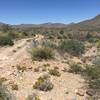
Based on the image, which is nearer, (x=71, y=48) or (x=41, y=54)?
(x=41, y=54)

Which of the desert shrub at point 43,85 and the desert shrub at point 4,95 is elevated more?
the desert shrub at point 4,95

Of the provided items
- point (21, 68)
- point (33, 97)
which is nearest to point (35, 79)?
point (21, 68)

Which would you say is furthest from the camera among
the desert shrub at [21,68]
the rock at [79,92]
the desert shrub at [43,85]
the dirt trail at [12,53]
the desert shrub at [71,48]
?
the desert shrub at [71,48]

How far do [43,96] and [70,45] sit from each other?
1115 centimetres

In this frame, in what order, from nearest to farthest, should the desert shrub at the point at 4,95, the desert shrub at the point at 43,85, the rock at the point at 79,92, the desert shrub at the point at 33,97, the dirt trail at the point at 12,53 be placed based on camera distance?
the desert shrub at the point at 4,95 → the desert shrub at the point at 33,97 → the rock at the point at 79,92 → the desert shrub at the point at 43,85 → the dirt trail at the point at 12,53

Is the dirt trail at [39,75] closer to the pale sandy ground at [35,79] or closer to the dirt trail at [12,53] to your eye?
the pale sandy ground at [35,79]

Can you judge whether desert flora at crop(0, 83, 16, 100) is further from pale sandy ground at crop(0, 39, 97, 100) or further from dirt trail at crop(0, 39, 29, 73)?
dirt trail at crop(0, 39, 29, 73)

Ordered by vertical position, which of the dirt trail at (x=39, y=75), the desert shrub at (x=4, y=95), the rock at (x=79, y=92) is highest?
the desert shrub at (x=4, y=95)

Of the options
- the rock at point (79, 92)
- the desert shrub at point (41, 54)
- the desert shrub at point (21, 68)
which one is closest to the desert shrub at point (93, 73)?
the rock at point (79, 92)

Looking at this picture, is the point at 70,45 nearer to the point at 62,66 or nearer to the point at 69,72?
the point at 62,66

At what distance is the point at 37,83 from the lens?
10.4 meters

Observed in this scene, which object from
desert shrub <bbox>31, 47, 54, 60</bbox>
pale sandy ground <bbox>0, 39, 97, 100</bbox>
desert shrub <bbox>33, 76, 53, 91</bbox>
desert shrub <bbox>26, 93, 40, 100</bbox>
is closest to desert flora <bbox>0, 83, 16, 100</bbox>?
desert shrub <bbox>26, 93, 40, 100</bbox>

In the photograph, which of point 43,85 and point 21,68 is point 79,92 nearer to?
point 43,85

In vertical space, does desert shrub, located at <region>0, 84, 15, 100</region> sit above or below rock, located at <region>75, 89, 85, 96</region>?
above
